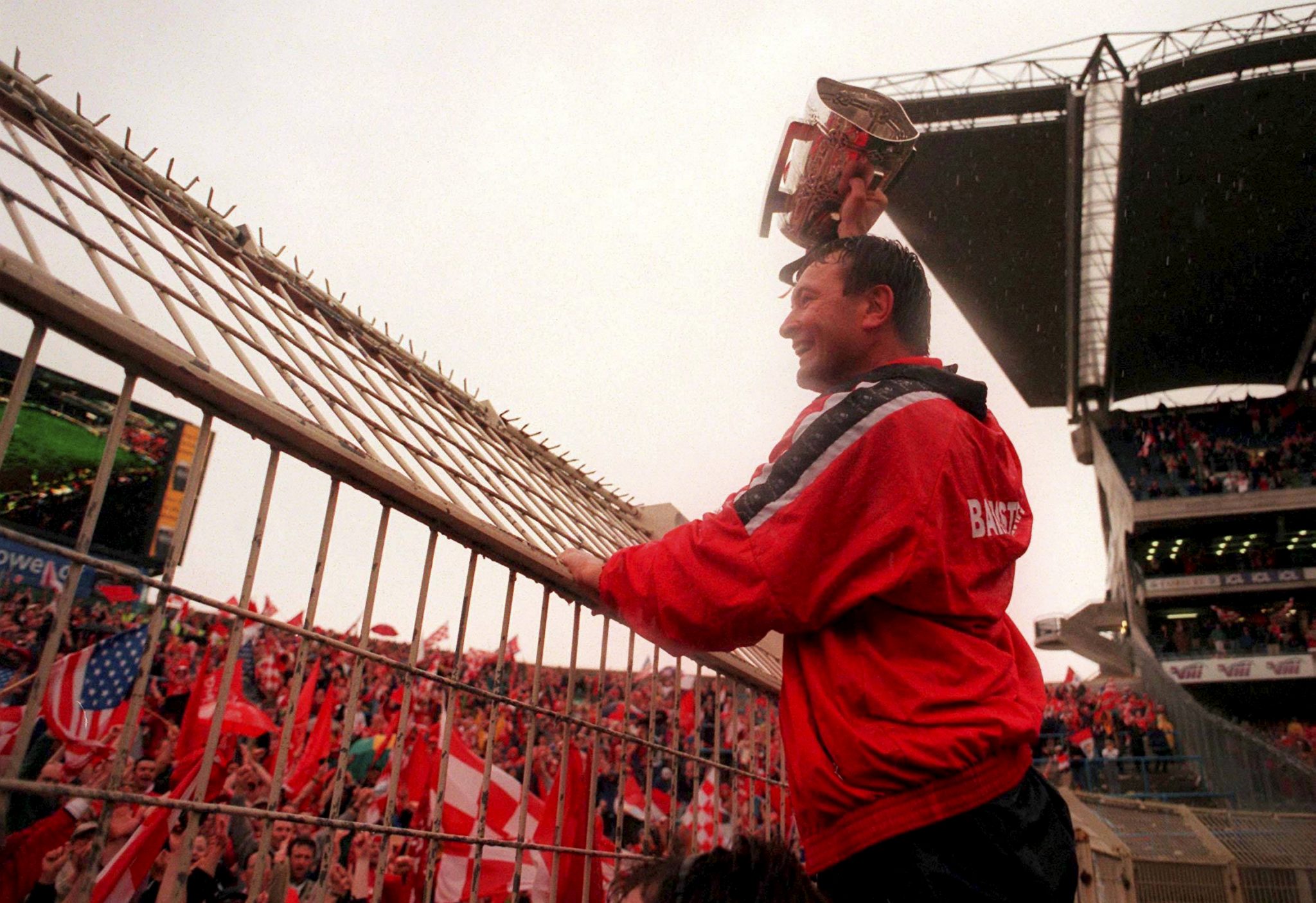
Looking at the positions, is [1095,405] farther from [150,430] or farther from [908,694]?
[908,694]

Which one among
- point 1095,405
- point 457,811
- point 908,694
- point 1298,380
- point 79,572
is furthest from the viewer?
point 1095,405

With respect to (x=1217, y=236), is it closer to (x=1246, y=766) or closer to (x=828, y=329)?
(x=1246, y=766)

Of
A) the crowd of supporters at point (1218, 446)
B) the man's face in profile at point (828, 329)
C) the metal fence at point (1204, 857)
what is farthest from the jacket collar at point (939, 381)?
the crowd of supporters at point (1218, 446)

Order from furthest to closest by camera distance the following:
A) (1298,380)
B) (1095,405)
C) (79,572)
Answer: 1. (1095,405)
2. (1298,380)
3. (79,572)

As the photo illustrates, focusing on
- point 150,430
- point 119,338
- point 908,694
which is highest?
point 150,430

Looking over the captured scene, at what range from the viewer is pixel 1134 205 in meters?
26.4

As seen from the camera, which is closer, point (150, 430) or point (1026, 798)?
point (1026, 798)

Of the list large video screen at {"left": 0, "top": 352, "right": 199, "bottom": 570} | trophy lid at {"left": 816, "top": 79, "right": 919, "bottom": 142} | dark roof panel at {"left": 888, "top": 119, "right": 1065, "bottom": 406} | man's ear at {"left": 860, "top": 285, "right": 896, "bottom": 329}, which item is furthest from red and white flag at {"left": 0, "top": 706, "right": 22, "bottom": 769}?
dark roof panel at {"left": 888, "top": 119, "right": 1065, "bottom": 406}

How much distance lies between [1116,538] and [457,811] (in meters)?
39.0

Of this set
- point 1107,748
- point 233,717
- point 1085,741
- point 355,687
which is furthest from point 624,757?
point 1107,748

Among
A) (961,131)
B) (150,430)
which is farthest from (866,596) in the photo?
(961,131)

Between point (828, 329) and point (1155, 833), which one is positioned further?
point (1155, 833)

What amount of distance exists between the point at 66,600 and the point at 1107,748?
20041 millimetres

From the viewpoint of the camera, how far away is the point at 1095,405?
1442 inches
